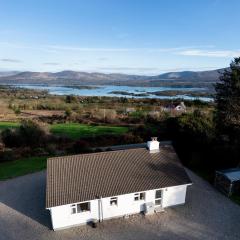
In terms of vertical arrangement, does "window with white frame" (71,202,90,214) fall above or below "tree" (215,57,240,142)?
below

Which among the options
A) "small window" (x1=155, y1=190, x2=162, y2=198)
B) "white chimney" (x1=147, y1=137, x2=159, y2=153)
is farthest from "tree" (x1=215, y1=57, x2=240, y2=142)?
"small window" (x1=155, y1=190, x2=162, y2=198)

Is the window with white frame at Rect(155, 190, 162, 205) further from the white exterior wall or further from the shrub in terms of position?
the shrub

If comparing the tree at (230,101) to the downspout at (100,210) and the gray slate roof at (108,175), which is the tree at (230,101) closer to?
the gray slate roof at (108,175)

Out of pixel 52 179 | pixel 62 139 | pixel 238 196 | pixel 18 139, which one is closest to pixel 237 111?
pixel 238 196

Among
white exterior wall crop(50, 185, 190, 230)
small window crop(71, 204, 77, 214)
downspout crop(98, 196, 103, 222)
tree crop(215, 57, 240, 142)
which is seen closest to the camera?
white exterior wall crop(50, 185, 190, 230)

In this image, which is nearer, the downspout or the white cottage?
the white cottage
